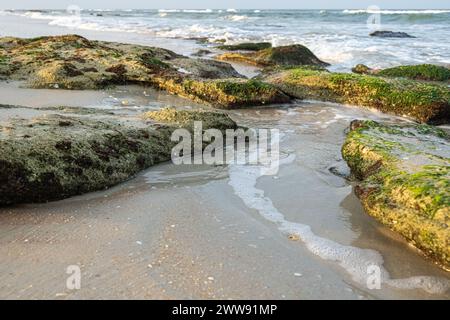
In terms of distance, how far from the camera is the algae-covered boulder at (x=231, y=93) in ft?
24.3

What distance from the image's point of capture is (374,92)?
312 inches

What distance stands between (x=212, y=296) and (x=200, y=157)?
2.46 metres

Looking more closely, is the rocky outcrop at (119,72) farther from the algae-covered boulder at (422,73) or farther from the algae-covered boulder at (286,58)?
the algae-covered boulder at (422,73)

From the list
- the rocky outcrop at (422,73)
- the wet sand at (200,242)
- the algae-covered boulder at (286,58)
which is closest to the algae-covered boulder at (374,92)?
the rocky outcrop at (422,73)

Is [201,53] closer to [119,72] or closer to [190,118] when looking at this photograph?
[119,72]

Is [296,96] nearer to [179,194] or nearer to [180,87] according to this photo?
[180,87]

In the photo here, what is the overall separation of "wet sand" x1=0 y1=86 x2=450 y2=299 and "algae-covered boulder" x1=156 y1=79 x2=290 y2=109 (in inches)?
115

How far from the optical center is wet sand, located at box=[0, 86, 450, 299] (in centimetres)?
263

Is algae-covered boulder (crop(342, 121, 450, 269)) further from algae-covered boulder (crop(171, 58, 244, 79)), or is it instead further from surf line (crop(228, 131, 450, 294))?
algae-covered boulder (crop(171, 58, 244, 79))

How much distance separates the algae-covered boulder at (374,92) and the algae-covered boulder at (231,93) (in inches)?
→ 32.8

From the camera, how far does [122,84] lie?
8.16 metres

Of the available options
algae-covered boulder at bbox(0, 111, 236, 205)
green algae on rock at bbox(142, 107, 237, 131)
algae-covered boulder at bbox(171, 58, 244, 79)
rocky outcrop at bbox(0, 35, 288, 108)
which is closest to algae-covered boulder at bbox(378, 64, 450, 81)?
algae-covered boulder at bbox(171, 58, 244, 79)

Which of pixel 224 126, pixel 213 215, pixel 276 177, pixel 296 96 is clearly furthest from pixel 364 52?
pixel 213 215

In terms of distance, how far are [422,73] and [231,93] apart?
5511 mm
